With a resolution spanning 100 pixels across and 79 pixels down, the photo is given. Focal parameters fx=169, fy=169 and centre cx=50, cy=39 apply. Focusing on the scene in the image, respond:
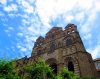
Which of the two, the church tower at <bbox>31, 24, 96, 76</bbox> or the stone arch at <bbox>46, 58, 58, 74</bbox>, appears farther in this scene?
the stone arch at <bbox>46, 58, 58, 74</bbox>

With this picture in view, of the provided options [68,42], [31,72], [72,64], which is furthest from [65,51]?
[31,72]

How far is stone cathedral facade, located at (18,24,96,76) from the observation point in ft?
96.3

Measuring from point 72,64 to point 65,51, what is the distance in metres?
3.02

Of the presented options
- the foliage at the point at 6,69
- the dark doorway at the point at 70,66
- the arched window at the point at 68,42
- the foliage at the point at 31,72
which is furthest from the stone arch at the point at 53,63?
the foliage at the point at 6,69

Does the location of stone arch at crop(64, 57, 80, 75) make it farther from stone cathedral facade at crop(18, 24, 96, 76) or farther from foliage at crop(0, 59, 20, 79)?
foliage at crop(0, 59, 20, 79)

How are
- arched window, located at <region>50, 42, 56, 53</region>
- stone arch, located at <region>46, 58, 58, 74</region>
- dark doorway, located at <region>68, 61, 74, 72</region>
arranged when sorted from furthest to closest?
arched window, located at <region>50, 42, 56, 53</region> < stone arch, located at <region>46, 58, 58, 74</region> < dark doorway, located at <region>68, 61, 74, 72</region>

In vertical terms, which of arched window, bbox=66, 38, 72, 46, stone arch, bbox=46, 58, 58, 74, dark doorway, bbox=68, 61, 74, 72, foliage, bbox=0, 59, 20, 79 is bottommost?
foliage, bbox=0, 59, 20, 79

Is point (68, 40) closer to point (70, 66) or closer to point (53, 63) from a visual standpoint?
point (70, 66)

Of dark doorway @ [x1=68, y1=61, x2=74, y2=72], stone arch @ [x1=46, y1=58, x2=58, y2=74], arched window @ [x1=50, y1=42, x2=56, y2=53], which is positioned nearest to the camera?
dark doorway @ [x1=68, y1=61, x2=74, y2=72]

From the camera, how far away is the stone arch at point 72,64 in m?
29.3

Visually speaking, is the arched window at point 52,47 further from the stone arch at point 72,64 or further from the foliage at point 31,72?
the foliage at point 31,72

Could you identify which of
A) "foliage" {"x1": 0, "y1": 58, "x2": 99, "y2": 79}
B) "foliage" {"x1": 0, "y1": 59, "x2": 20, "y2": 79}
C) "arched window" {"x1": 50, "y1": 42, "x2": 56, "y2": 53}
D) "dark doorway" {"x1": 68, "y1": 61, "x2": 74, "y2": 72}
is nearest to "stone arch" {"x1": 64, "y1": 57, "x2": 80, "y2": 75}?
"dark doorway" {"x1": 68, "y1": 61, "x2": 74, "y2": 72}

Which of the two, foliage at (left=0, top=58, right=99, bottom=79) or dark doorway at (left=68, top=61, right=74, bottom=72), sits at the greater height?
dark doorway at (left=68, top=61, right=74, bottom=72)

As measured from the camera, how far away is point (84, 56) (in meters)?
30.1
